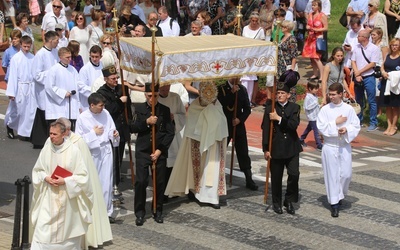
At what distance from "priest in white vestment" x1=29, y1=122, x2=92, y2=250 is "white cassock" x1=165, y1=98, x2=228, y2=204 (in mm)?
2606

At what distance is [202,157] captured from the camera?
13.1 m

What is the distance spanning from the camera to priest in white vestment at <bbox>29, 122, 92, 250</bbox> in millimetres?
10625

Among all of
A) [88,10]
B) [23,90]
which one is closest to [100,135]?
[23,90]

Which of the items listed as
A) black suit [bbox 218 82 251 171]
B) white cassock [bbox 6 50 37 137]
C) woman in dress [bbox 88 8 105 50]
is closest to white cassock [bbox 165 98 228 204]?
black suit [bbox 218 82 251 171]

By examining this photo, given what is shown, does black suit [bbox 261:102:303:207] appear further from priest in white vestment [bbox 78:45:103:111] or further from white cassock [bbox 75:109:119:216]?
priest in white vestment [bbox 78:45:103:111]

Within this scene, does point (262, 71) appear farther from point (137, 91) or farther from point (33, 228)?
point (33, 228)

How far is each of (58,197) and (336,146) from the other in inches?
162

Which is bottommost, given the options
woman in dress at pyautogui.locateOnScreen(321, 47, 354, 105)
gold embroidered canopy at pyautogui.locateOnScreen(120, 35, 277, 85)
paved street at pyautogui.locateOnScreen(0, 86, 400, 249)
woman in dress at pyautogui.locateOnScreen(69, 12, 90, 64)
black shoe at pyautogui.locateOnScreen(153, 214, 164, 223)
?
paved street at pyautogui.locateOnScreen(0, 86, 400, 249)

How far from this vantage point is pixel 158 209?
1247 cm

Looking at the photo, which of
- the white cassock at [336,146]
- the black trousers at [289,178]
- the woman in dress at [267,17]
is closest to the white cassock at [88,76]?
the black trousers at [289,178]

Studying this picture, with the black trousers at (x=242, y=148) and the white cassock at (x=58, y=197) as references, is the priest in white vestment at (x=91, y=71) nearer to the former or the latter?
the black trousers at (x=242, y=148)

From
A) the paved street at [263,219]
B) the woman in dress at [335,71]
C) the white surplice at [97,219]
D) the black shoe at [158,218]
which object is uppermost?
the woman in dress at [335,71]

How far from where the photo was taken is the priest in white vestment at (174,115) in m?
12.9

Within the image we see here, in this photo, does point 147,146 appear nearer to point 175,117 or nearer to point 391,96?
point 175,117
